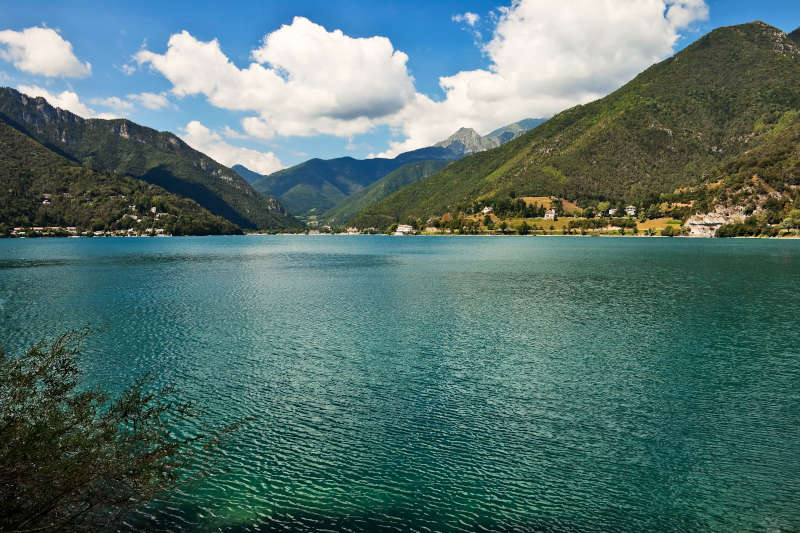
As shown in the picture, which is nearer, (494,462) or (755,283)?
(494,462)

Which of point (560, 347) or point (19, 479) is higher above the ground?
point (19, 479)

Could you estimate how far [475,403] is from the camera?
26.6m

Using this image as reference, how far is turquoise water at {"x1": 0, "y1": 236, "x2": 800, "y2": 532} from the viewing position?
16766 millimetres

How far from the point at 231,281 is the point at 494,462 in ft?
258

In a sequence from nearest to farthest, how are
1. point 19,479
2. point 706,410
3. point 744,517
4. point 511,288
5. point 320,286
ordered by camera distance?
point 19,479, point 744,517, point 706,410, point 511,288, point 320,286

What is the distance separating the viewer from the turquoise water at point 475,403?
1677 cm

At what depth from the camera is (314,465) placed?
19.8 meters

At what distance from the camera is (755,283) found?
7625cm

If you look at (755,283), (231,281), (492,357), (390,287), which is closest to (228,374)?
(492,357)

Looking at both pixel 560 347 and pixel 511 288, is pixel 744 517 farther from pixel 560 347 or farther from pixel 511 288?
pixel 511 288

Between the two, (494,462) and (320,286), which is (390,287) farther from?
(494,462)

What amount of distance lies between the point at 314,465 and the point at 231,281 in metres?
75.5

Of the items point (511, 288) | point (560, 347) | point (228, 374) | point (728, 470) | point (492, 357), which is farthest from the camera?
point (511, 288)

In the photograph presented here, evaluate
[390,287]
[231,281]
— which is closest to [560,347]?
[390,287]
